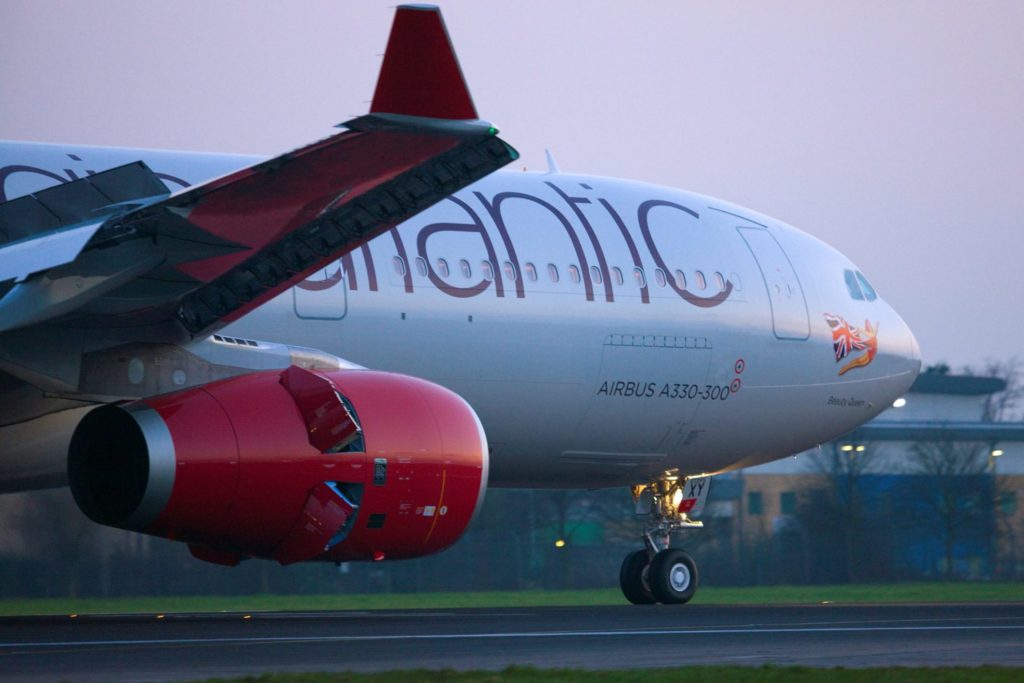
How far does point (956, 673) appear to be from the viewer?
919 centimetres

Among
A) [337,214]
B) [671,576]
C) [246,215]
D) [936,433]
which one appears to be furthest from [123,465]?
[936,433]

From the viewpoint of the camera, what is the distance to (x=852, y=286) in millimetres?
18844

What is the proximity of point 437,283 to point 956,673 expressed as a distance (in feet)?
22.2

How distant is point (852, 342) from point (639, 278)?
129 inches

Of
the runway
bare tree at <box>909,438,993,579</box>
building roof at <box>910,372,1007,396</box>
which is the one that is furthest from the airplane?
building roof at <box>910,372,1007,396</box>

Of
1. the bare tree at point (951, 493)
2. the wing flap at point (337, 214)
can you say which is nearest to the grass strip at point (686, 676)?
the wing flap at point (337, 214)

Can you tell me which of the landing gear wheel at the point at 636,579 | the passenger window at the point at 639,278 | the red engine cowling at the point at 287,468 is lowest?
the landing gear wheel at the point at 636,579

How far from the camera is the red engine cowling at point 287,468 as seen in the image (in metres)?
10.6

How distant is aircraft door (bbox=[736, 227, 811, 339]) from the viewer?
17.6m

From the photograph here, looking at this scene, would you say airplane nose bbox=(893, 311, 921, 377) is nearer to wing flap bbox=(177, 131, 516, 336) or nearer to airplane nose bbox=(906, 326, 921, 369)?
airplane nose bbox=(906, 326, 921, 369)

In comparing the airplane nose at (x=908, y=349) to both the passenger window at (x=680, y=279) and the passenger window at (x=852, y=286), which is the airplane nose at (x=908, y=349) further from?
the passenger window at (x=680, y=279)

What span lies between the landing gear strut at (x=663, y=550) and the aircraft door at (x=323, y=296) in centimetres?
525

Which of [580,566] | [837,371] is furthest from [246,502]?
[580,566]

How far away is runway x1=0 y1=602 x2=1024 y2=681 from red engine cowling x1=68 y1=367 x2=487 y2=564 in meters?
0.74
